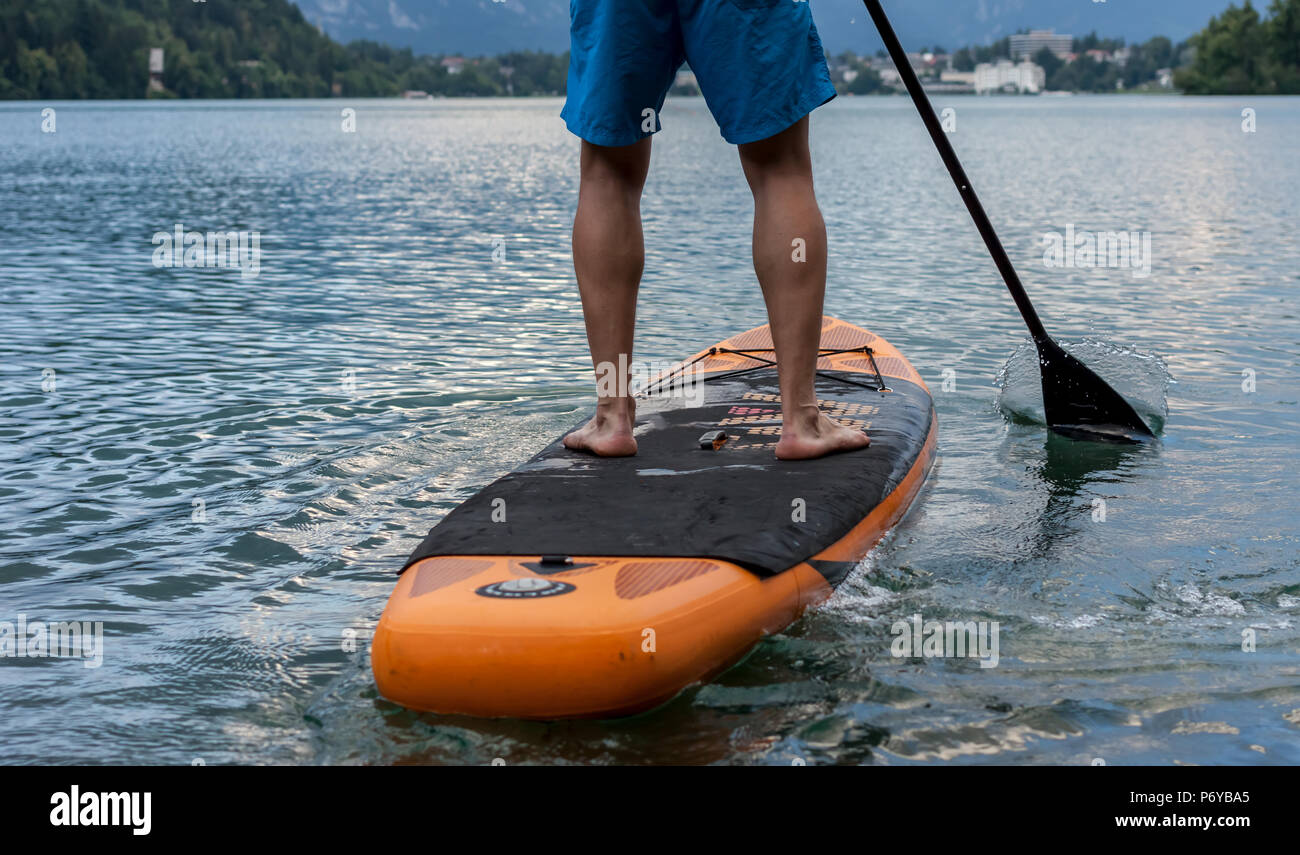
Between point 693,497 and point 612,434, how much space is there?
62 cm

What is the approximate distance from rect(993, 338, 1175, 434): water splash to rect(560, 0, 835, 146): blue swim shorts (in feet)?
8.78

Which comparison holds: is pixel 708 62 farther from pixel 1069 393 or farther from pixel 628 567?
pixel 1069 393

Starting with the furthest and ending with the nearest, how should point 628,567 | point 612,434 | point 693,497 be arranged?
point 612,434
point 693,497
point 628,567

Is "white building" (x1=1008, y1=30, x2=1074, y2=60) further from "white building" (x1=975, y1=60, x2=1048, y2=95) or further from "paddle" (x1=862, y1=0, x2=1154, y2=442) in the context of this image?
"paddle" (x1=862, y1=0, x2=1154, y2=442)

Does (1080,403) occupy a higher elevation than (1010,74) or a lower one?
lower

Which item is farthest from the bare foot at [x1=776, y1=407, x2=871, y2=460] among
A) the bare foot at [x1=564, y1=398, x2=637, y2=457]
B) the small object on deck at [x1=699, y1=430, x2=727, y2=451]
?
the bare foot at [x1=564, y1=398, x2=637, y2=457]

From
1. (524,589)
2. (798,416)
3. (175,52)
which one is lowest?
(524,589)

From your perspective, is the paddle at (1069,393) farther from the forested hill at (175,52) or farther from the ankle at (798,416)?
the forested hill at (175,52)

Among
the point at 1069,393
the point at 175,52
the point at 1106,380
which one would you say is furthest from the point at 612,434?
the point at 175,52

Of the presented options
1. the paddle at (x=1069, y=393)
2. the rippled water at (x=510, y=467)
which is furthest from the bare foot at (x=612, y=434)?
the paddle at (x=1069, y=393)

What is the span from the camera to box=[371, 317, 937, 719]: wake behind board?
105 inches

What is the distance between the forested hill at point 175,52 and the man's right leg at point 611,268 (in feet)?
332

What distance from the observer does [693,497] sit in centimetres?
347
